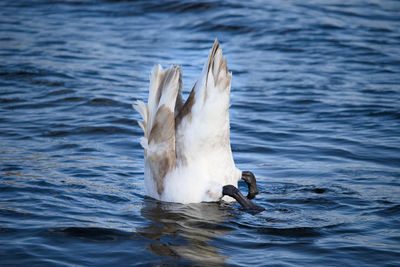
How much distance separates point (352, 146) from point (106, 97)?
3.58m

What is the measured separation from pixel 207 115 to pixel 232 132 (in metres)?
2.72

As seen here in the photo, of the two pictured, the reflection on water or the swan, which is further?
the swan

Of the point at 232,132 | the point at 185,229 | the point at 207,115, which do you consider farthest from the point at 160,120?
the point at 232,132

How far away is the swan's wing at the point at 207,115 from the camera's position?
4.99 meters

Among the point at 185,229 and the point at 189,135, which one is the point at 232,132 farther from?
the point at 185,229

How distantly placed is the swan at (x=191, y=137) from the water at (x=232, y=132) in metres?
0.16

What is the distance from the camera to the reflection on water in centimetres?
431

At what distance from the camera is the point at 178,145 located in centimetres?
523

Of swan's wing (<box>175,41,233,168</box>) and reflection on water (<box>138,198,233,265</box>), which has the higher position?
swan's wing (<box>175,41,233,168</box>)

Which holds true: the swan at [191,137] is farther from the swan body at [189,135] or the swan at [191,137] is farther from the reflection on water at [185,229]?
the reflection on water at [185,229]

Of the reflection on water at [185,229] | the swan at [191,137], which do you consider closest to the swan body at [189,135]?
the swan at [191,137]

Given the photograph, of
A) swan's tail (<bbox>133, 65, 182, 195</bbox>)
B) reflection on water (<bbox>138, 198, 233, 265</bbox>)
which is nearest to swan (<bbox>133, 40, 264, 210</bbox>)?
swan's tail (<bbox>133, 65, 182, 195</bbox>)

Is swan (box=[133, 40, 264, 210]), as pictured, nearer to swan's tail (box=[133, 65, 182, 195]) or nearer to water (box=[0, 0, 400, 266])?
swan's tail (box=[133, 65, 182, 195])

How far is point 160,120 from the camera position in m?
5.16
